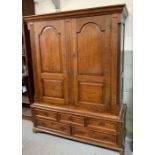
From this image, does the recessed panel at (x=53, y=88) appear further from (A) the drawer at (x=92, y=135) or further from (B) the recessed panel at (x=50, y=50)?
(A) the drawer at (x=92, y=135)

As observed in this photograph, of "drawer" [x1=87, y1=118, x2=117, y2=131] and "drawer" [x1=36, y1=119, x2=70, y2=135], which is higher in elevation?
"drawer" [x1=87, y1=118, x2=117, y2=131]

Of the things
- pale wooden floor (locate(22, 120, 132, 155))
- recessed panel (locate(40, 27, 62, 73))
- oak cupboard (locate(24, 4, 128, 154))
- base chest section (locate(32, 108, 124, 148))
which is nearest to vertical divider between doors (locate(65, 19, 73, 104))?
oak cupboard (locate(24, 4, 128, 154))

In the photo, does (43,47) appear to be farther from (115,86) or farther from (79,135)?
(79,135)

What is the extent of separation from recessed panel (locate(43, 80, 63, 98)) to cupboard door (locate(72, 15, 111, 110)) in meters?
0.26

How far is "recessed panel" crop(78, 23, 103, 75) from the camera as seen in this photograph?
1970 millimetres

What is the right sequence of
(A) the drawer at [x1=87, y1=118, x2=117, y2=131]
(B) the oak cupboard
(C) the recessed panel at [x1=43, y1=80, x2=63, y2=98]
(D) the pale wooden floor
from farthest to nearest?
(C) the recessed panel at [x1=43, y1=80, x2=63, y2=98]
(D) the pale wooden floor
(A) the drawer at [x1=87, y1=118, x2=117, y2=131]
(B) the oak cupboard

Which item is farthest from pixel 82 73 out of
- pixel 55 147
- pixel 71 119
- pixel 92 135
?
pixel 55 147

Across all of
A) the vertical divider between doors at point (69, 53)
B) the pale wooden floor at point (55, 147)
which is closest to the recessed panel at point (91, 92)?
the vertical divider between doors at point (69, 53)

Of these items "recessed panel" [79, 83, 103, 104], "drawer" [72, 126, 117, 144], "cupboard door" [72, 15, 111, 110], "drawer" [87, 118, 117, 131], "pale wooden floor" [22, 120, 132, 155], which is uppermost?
"cupboard door" [72, 15, 111, 110]

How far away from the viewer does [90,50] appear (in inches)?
80.1

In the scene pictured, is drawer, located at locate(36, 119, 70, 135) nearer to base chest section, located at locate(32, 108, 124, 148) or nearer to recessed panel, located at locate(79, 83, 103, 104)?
base chest section, located at locate(32, 108, 124, 148)

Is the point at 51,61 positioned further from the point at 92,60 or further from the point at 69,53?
the point at 92,60

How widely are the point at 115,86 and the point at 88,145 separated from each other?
38.2 inches

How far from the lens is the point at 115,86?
6.60 ft
